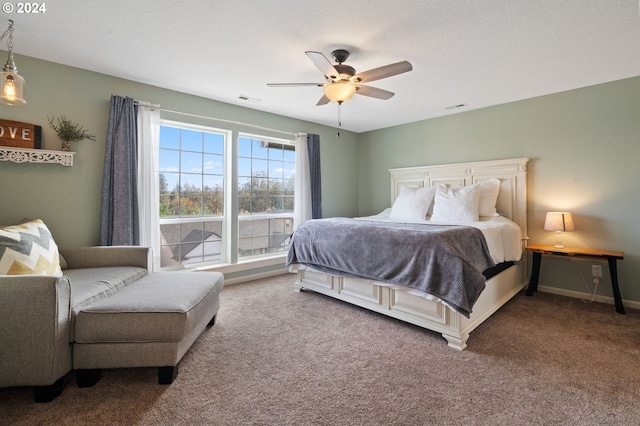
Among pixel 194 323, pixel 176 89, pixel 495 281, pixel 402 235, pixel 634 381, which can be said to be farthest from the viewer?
pixel 176 89

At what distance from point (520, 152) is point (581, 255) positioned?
1410mm

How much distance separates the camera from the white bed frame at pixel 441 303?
7.45ft

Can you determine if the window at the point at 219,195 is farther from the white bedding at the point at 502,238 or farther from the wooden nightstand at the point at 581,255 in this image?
the wooden nightstand at the point at 581,255

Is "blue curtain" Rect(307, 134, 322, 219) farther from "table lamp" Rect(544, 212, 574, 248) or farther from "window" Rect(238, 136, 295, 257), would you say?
"table lamp" Rect(544, 212, 574, 248)

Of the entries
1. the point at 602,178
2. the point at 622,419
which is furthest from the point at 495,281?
the point at 602,178

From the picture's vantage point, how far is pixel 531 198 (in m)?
3.56

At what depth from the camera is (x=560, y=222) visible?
309 centimetres

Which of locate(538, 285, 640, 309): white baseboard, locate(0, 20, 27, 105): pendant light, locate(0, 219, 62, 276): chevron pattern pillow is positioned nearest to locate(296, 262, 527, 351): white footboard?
locate(538, 285, 640, 309): white baseboard

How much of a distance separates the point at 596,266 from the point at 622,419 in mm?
2294

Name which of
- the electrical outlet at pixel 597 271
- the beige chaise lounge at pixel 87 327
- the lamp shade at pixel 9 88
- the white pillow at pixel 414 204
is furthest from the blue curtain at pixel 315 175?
the electrical outlet at pixel 597 271

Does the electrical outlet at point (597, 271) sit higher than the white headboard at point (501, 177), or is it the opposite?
the white headboard at point (501, 177)

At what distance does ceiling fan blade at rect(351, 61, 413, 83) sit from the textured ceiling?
0.89ft

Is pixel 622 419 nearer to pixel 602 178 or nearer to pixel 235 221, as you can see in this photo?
pixel 602 178

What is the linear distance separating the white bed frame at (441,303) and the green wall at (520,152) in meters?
0.15
